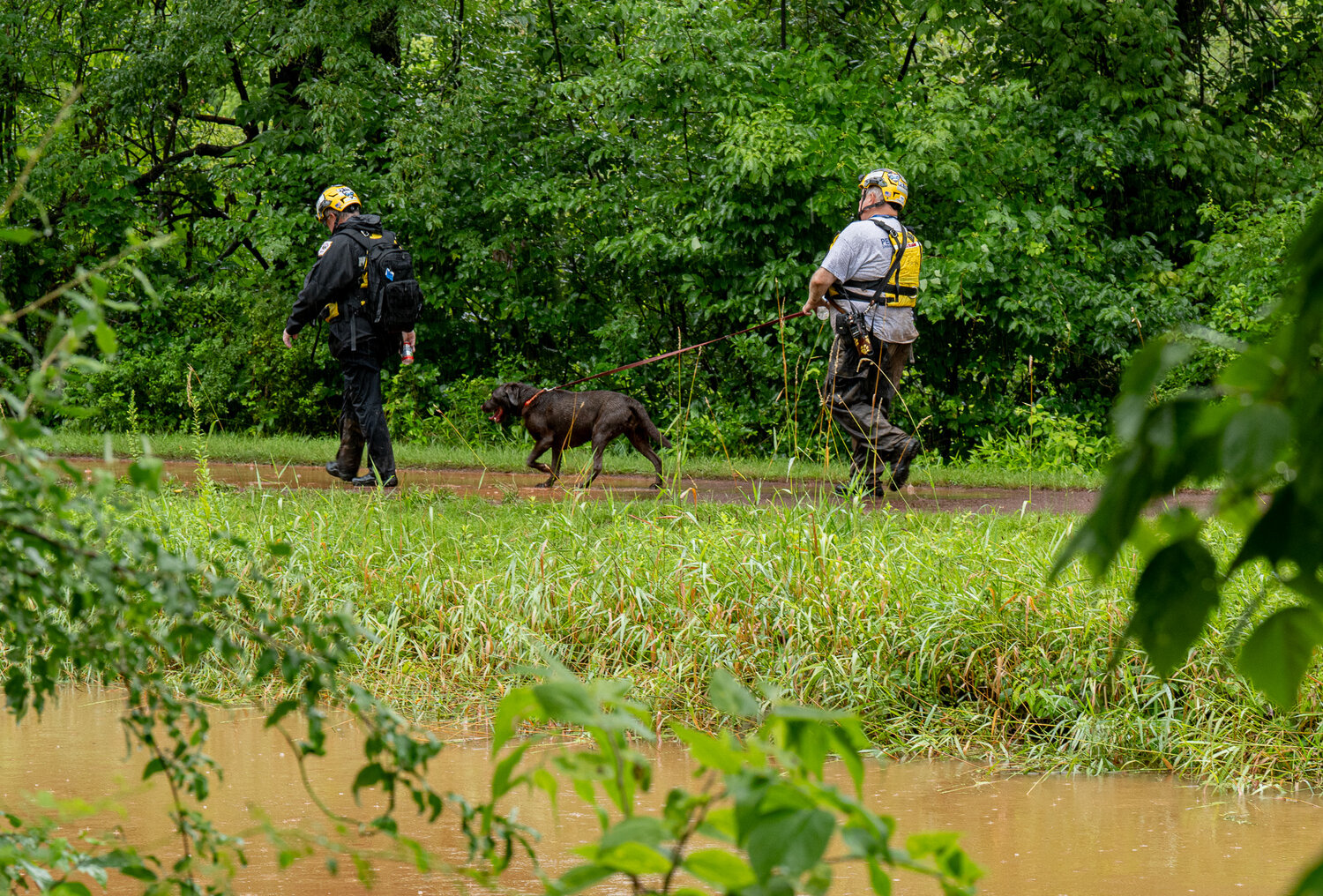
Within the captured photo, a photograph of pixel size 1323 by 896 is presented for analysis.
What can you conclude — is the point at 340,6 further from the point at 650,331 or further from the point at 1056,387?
the point at 1056,387

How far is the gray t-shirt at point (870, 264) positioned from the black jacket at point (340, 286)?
332cm

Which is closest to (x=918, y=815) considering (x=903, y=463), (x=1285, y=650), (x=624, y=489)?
(x=1285, y=650)

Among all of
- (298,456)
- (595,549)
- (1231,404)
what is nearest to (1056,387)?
(298,456)

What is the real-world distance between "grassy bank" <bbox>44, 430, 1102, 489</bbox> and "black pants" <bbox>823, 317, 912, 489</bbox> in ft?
4.68

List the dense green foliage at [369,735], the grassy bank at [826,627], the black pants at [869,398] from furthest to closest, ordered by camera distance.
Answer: the black pants at [869,398] < the grassy bank at [826,627] < the dense green foliage at [369,735]

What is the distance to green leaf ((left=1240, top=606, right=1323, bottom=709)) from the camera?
108 cm

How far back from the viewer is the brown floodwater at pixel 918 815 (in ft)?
13.4

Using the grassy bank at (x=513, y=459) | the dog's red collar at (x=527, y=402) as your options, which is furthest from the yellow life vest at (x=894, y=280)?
the dog's red collar at (x=527, y=402)

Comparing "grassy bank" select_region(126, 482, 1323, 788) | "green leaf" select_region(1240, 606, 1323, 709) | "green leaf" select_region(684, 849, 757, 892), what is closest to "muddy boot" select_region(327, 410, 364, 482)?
"grassy bank" select_region(126, 482, 1323, 788)

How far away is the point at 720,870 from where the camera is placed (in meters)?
1.26

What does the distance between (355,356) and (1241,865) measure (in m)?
7.06

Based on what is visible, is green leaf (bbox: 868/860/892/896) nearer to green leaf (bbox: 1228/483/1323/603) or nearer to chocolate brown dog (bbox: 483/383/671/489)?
green leaf (bbox: 1228/483/1323/603)

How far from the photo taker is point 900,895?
400 centimetres

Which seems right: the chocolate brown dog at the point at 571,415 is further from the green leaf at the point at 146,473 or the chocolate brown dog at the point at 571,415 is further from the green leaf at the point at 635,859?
the green leaf at the point at 635,859
